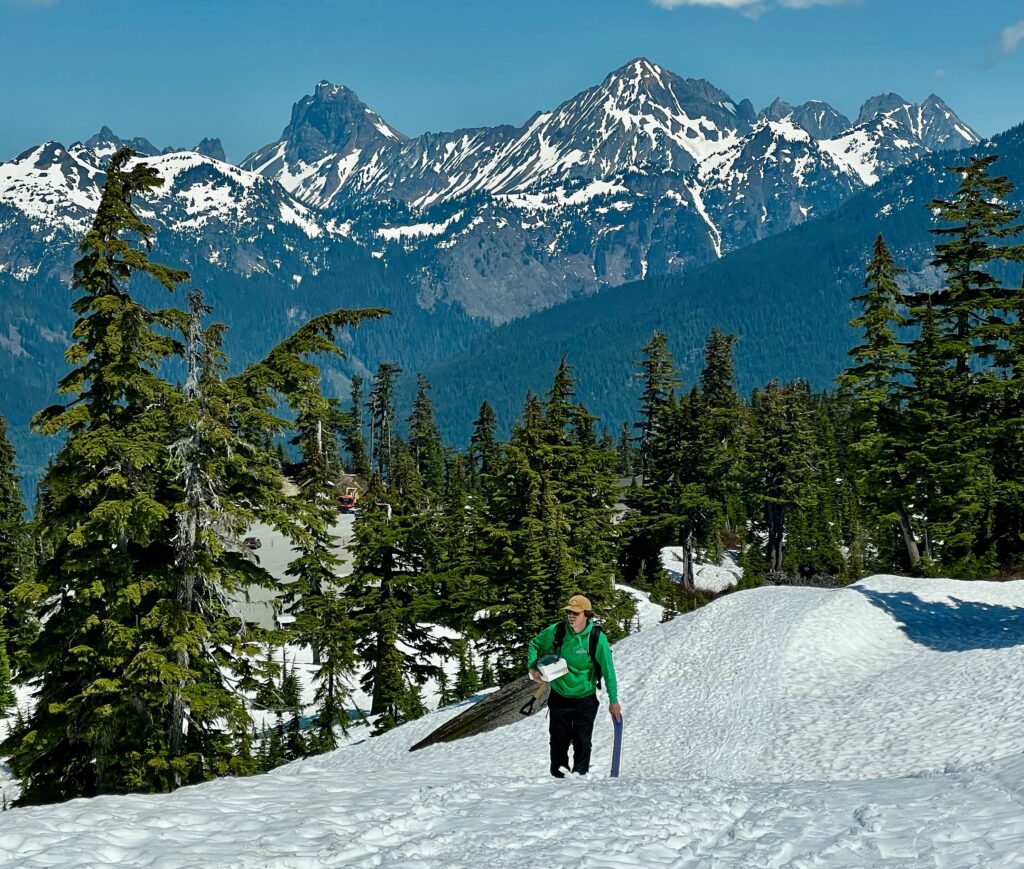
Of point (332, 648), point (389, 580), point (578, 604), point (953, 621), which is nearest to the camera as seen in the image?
point (578, 604)

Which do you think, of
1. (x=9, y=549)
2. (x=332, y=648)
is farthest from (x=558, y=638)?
(x=9, y=549)

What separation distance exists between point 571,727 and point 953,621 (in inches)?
658

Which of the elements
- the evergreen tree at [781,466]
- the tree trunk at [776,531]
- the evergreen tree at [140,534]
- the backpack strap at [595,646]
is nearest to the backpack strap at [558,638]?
the backpack strap at [595,646]

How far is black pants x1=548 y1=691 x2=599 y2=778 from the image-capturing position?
12.6 metres

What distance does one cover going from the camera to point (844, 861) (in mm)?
8664

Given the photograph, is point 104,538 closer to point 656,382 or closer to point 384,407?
point 656,382

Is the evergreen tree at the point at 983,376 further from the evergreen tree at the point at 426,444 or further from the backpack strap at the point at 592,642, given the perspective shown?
the evergreen tree at the point at 426,444

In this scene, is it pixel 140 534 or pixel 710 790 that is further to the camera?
pixel 140 534

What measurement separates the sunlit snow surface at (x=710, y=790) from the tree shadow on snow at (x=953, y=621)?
4.8 inches

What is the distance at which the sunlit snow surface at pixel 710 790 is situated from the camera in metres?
9.09

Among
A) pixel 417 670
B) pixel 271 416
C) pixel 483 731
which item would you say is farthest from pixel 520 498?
pixel 271 416

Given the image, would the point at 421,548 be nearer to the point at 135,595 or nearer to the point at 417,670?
the point at 417,670

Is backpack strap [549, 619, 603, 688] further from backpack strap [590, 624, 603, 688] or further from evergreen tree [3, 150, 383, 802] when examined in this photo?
evergreen tree [3, 150, 383, 802]

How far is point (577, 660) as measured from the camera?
1230cm
